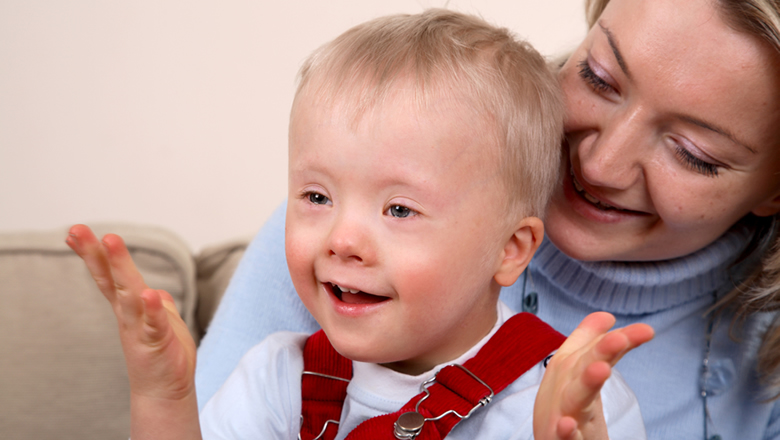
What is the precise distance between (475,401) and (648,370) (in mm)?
510

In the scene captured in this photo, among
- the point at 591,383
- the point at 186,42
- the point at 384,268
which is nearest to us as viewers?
the point at 591,383

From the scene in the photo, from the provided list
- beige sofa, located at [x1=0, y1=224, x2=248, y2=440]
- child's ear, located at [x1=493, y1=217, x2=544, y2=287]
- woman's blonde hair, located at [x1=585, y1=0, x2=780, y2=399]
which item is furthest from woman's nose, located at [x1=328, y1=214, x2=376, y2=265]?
beige sofa, located at [x1=0, y1=224, x2=248, y2=440]

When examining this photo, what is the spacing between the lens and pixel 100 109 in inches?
88.2

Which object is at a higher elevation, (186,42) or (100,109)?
(186,42)

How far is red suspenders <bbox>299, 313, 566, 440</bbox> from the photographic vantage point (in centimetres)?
87

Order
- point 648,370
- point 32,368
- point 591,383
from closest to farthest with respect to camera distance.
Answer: point 591,383
point 648,370
point 32,368

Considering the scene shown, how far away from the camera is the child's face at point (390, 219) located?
818 mm

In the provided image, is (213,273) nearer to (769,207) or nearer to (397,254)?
(397,254)

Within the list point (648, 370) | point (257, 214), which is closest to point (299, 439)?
point (648, 370)

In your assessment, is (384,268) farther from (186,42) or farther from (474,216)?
(186,42)

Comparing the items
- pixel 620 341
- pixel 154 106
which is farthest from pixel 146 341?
pixel 154 106

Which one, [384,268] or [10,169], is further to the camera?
[10,169]

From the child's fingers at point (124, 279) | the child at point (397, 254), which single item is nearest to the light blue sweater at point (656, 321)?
the child at point (397, 254)

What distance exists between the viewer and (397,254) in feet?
2.69
